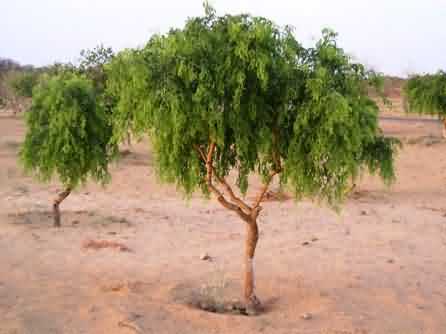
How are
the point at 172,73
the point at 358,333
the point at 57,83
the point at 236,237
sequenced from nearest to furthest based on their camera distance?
the point at 172,73
the point at 358,333
the point at 57,83
the point at 236,237

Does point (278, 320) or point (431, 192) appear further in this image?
point (431, 192)

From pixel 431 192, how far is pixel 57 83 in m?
17.7

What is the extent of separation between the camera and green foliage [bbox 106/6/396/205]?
770cm

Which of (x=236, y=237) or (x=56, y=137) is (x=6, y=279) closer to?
(x=56, y=137)

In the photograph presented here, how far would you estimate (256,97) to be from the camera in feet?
26.3

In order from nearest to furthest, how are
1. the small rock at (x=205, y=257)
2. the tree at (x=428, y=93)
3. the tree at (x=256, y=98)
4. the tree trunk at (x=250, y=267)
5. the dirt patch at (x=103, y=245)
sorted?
the tree at (x=256, y=98)
the tree trunk at (x=250, y=267)
the small rock at (x=205, y=257)
the dirt patch at (x=103, y=245)
the tree at (x=428, y=93)

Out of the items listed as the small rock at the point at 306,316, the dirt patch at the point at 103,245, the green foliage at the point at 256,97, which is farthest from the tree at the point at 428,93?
the green foliage at the point at 256,97

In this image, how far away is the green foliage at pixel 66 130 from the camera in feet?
47.0

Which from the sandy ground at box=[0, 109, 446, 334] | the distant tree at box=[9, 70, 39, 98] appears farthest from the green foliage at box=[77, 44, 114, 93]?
the distant tree at box=[9, 70, 39, 98]

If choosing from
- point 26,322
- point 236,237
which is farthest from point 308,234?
point 26,322

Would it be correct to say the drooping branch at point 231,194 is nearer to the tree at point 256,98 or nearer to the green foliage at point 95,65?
the tree at point 256,98

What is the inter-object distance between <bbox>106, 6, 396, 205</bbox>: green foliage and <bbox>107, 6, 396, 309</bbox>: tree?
0.05 ft

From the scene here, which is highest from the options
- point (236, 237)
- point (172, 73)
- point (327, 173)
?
point (172, 73)

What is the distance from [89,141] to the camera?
1506cm
